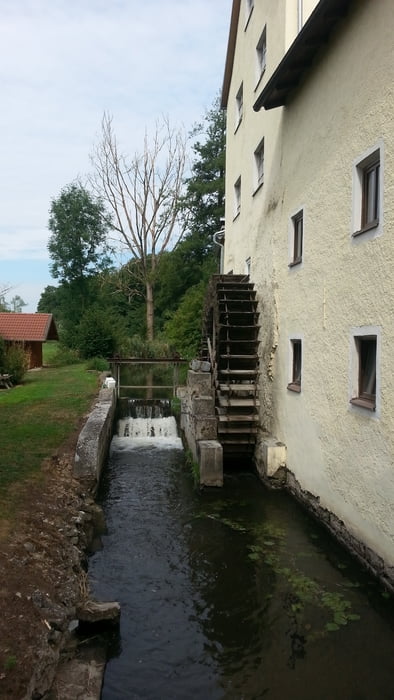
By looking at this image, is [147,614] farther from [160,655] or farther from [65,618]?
[65,618]

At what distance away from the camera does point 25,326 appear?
2478 cm

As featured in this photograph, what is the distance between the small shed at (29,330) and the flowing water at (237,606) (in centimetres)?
1733

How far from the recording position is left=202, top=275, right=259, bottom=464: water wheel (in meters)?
10.1

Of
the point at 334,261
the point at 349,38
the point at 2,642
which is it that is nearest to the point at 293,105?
the point at 349,38

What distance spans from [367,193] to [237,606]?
4.85 m

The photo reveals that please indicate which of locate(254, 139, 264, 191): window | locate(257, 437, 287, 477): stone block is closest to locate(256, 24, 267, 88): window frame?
locate(254, 139, 264, 191): window

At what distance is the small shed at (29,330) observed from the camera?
24.1 meters

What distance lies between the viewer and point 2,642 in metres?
3.56

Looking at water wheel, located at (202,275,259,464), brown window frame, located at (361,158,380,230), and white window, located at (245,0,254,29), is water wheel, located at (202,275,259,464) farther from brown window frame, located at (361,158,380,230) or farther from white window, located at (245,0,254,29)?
white window, located at (245,0,254,29)

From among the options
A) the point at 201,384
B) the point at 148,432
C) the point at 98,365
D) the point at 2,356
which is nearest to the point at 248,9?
the point at 201,384

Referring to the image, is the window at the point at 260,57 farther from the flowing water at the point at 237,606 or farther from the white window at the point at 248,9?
the flowing water at the point at 237,606

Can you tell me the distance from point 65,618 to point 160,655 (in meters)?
0.89

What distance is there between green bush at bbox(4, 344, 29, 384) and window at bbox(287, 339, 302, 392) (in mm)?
13049

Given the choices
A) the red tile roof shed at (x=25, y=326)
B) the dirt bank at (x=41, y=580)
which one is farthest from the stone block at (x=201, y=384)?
the red tile roof shed at (x=25, y=326)
